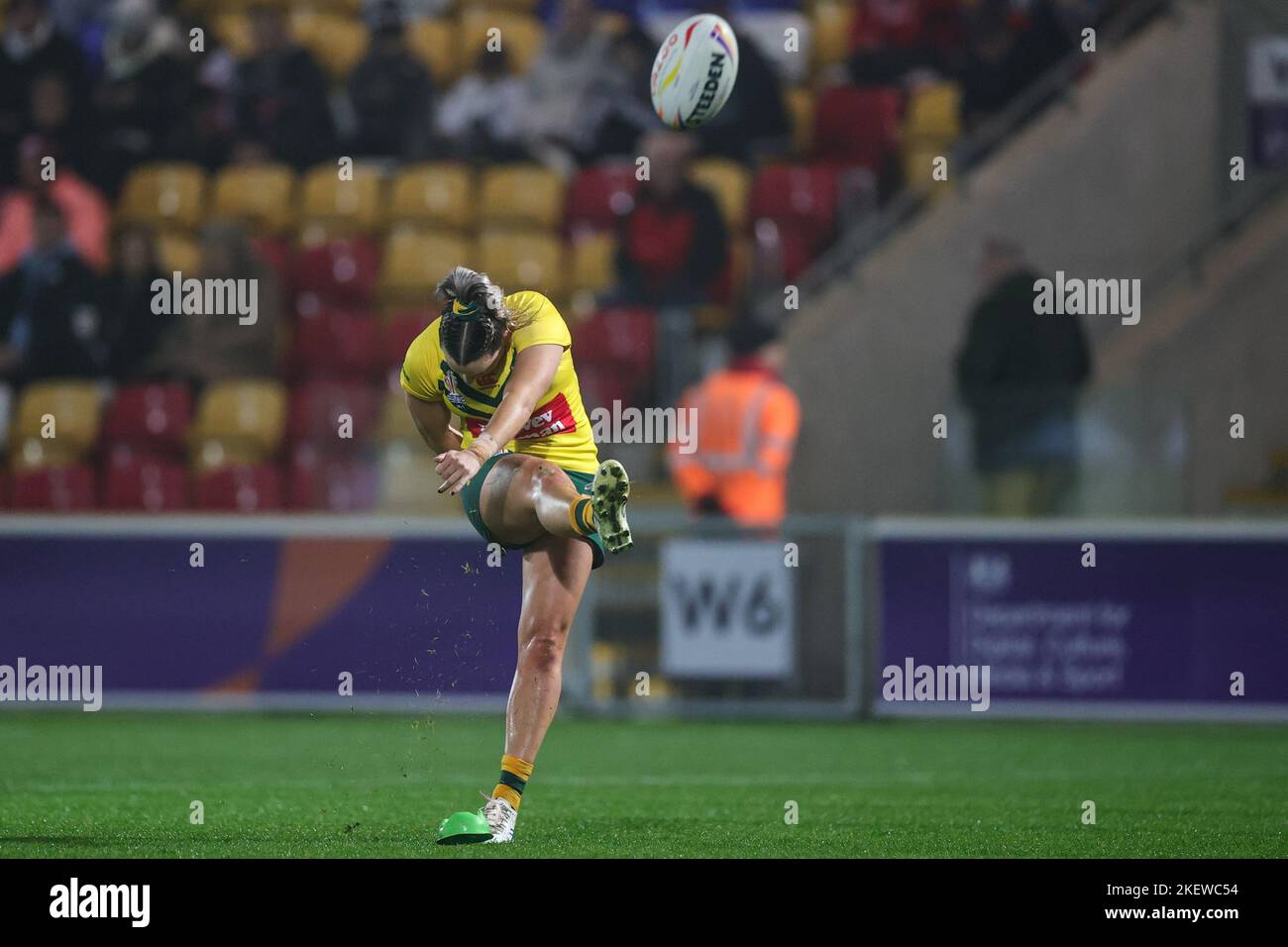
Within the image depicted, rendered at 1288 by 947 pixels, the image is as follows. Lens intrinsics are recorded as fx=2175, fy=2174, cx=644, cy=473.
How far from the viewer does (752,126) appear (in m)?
16.4

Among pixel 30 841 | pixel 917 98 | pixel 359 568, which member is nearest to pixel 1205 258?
pixel 917 98

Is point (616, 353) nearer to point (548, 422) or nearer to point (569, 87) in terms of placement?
point (569, 87)

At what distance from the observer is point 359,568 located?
1298 cm

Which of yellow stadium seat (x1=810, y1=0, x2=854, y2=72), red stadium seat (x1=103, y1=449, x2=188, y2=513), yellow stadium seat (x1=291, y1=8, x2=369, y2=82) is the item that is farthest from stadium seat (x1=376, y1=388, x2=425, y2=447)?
yellow stadium seat (x1=810, y1=0, x2=854, y2=72)

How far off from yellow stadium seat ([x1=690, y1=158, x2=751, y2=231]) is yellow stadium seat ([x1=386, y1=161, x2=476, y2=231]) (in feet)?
5.79

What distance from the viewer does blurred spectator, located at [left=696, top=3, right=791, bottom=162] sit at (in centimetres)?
1631

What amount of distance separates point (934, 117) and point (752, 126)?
136 centimetres

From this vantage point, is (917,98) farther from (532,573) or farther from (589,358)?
(532,573)

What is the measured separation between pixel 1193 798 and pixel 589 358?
6417 millimetres

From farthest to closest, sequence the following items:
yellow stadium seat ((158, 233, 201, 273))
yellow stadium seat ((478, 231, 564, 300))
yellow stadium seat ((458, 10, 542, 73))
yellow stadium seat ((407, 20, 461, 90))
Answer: yellow stadium seat ((407, 20, 461, 90)), yellow stadium seat ((458, 10, 542, 73)), yellow stadium seat ((158, 233, 201, 273)), yellow stadium seat ((478, 231, 564, 300))

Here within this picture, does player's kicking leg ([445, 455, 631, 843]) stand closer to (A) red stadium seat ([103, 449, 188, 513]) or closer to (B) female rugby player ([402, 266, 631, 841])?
(B) female rugby player ([402, 266, 631, 841])

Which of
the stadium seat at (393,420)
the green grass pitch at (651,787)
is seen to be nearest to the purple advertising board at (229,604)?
the green grass pitch at (651,787)

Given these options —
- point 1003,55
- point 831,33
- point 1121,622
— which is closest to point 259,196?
point 831,33

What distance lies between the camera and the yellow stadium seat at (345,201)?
16.6 metres
